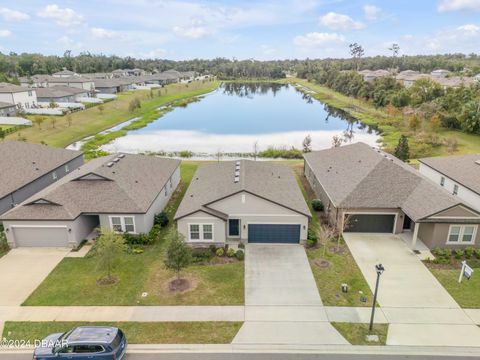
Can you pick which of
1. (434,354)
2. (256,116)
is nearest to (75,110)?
(256,116)

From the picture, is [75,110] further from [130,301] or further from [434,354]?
[434,354]

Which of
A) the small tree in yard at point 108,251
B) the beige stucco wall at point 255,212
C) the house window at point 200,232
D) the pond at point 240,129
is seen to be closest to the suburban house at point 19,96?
the pond at point 240,129

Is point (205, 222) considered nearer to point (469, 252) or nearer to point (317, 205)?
Answer: point (317, 205)

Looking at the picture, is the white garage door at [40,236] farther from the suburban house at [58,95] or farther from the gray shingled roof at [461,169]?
the suburban house at [58,95]

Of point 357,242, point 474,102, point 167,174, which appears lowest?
point 357,242

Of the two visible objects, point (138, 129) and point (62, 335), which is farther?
point (138, 129)

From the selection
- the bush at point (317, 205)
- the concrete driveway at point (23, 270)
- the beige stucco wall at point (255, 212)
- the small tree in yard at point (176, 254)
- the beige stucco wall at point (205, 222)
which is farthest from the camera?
the bush at point (317, 205)
